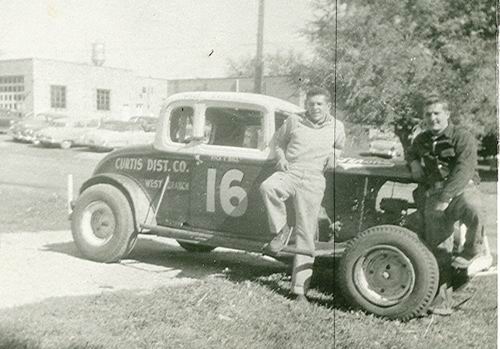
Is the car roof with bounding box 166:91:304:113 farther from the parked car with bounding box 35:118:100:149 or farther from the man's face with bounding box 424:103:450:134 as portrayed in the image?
the parked car with bounding box 35:118:100:149

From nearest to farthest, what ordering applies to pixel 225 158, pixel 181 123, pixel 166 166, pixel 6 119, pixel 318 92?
pixel 318 92
pixel 225 158
pixel 166 166
pixel 181 123
pixel 6 119

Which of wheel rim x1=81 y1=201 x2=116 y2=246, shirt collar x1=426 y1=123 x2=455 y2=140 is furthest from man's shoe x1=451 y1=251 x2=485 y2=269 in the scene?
wheel rim x1=81 y1=201 x2=116 y2=246

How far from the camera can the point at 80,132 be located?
77.4 ft

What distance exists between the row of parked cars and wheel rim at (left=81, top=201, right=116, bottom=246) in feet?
42.2

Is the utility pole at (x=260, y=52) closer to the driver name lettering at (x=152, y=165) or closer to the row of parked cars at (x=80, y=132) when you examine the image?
the driver name lettering at (x=152, y=165)

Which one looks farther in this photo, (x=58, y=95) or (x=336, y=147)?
(x=58, y=95)

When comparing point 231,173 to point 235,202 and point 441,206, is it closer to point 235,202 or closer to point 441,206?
point 235,202

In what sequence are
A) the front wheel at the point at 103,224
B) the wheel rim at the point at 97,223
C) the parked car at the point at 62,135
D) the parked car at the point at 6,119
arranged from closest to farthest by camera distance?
the front wheel at the point at 103,224
the wheel rim at the point at 97,223
the parked car at the point at 62,135
the parked car at the point at 6,119

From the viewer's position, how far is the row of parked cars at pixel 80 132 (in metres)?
21.3

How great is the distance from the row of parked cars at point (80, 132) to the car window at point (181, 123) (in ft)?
42.8

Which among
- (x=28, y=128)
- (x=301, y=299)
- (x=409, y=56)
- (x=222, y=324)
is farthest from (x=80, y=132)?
(x=222, y=324)

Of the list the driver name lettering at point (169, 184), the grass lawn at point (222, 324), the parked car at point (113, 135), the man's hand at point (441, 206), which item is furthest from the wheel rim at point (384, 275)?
the parked car at point (113, 135)

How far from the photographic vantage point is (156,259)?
6820 millimetres

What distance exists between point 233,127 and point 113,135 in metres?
16.7
